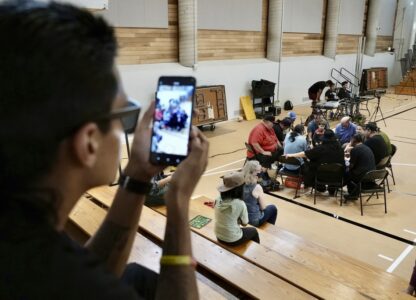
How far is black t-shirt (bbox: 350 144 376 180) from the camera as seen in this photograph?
6098 mm

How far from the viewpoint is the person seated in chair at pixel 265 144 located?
280 inches

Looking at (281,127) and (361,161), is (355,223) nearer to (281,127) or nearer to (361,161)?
(361,161)

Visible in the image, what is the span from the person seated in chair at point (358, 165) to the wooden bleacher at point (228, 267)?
384 centimetres

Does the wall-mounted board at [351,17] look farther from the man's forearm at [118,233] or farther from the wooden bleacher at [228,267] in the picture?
the man's forearm at [118,233]

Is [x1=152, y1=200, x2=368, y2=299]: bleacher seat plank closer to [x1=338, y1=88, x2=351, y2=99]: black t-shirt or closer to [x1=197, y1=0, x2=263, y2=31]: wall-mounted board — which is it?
[x1=197, y1=0, x2=263, y2=31]: wall-mounted board

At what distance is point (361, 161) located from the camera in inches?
241

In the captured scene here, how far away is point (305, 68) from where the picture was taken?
16.1 metres

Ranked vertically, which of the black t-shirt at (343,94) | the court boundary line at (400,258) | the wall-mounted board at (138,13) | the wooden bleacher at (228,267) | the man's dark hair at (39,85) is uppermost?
the wall-mounted board at (138,13)

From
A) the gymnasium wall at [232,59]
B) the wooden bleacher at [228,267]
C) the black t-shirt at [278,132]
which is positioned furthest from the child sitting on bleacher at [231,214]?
the black t-shirt at [278,132]

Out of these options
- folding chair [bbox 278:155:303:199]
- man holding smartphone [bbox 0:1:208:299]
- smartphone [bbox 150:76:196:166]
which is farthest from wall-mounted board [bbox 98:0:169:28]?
man holding smartphone [bbox 0:1:208:299]

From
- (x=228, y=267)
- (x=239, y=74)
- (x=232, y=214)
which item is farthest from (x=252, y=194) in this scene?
(x=239, y=74)

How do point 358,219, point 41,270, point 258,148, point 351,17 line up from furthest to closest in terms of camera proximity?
point 351,17, point 258,148, point 358,219, point 41,270

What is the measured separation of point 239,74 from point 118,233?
40.0 ft

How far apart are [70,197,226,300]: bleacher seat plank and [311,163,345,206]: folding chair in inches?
152
